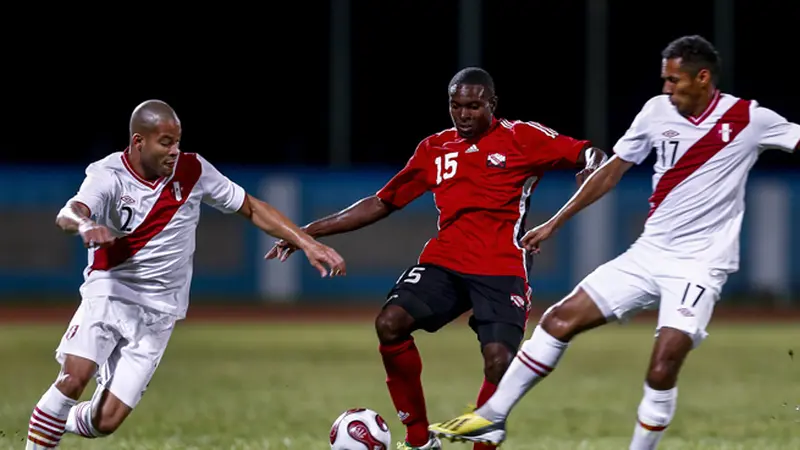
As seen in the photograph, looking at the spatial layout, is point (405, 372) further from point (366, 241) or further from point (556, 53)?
point (556, 53)

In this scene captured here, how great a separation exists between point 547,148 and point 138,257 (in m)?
2.57

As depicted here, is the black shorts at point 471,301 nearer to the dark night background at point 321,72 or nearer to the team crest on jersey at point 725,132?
the team crest on jersey at point 725,132

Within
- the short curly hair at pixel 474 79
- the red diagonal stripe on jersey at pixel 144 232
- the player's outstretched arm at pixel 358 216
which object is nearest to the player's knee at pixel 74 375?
the red diagonal stripe on jersey at pixel 144 232

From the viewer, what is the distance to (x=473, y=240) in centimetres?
830

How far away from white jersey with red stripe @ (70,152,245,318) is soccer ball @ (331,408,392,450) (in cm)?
121

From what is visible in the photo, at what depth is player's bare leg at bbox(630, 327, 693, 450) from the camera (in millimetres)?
6992

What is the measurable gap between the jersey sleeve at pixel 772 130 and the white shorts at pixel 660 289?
745 mm

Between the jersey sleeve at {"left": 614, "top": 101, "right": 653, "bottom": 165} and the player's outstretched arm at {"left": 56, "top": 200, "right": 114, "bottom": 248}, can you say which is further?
the jersey sleeve at {"left": 614, "top": 101, "right": 653, "bottom": 165}

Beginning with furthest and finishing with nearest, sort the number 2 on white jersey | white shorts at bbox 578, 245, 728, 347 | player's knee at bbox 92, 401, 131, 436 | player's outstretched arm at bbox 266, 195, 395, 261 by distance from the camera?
player's outstretched arm at bbox 266, 195, 395, 261, the number 2 on white jersey, player's knee at bbox 92, 401, 131, 436, white shorts at bbox 578, 245, 728, 347

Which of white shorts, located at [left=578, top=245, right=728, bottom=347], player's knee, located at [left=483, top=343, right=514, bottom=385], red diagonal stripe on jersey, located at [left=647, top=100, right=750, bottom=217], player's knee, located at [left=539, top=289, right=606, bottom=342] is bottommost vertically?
player's knee, located at [left=483, top=343, right=514, bottom=385]

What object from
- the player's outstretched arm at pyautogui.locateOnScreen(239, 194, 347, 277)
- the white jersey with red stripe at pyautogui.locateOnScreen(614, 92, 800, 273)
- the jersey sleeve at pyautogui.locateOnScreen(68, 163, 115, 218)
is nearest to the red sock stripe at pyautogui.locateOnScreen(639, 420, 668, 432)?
the white jersey with red stripe at pyautogui.locateOnScreen(614, 92, 800, 273)

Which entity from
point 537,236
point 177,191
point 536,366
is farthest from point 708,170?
point 177,191

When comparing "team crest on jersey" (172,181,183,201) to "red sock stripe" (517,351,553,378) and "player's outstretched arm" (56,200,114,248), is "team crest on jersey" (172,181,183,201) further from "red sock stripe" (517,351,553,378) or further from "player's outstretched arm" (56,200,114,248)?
"red sock stripe" (517,351,553,378)

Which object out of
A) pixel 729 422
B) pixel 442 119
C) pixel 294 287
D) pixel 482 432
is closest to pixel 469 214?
pixel 482 432
